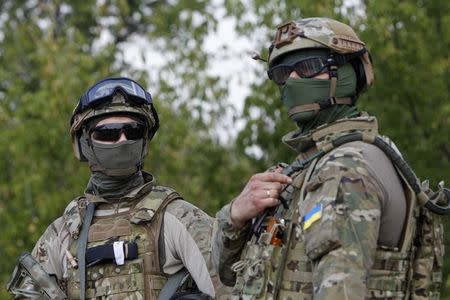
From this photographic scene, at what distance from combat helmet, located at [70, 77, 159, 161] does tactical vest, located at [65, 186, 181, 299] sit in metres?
0.48

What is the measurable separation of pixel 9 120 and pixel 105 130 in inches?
354

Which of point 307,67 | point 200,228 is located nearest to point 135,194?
point 200,228

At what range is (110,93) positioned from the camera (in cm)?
648

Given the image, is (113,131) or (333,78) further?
(113,131)

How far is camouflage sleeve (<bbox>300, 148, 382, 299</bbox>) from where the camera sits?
13.3ft

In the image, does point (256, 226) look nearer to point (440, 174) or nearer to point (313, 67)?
point (313, 67)

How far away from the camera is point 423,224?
4.42 metres

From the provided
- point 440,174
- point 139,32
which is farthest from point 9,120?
point 139,32

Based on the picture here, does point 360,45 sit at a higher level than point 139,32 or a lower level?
lower

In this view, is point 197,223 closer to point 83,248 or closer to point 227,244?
point 83,248

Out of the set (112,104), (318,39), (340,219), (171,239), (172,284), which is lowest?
(340,219)

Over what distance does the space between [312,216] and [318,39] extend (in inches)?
31.5

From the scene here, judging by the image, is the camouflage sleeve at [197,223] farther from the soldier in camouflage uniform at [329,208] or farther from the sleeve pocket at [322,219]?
the sleeve pocket at [322,219]

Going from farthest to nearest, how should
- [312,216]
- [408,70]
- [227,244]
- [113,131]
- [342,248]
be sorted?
[408,70] → [113,131] → [227,244] → [312,216] → [342,248]
